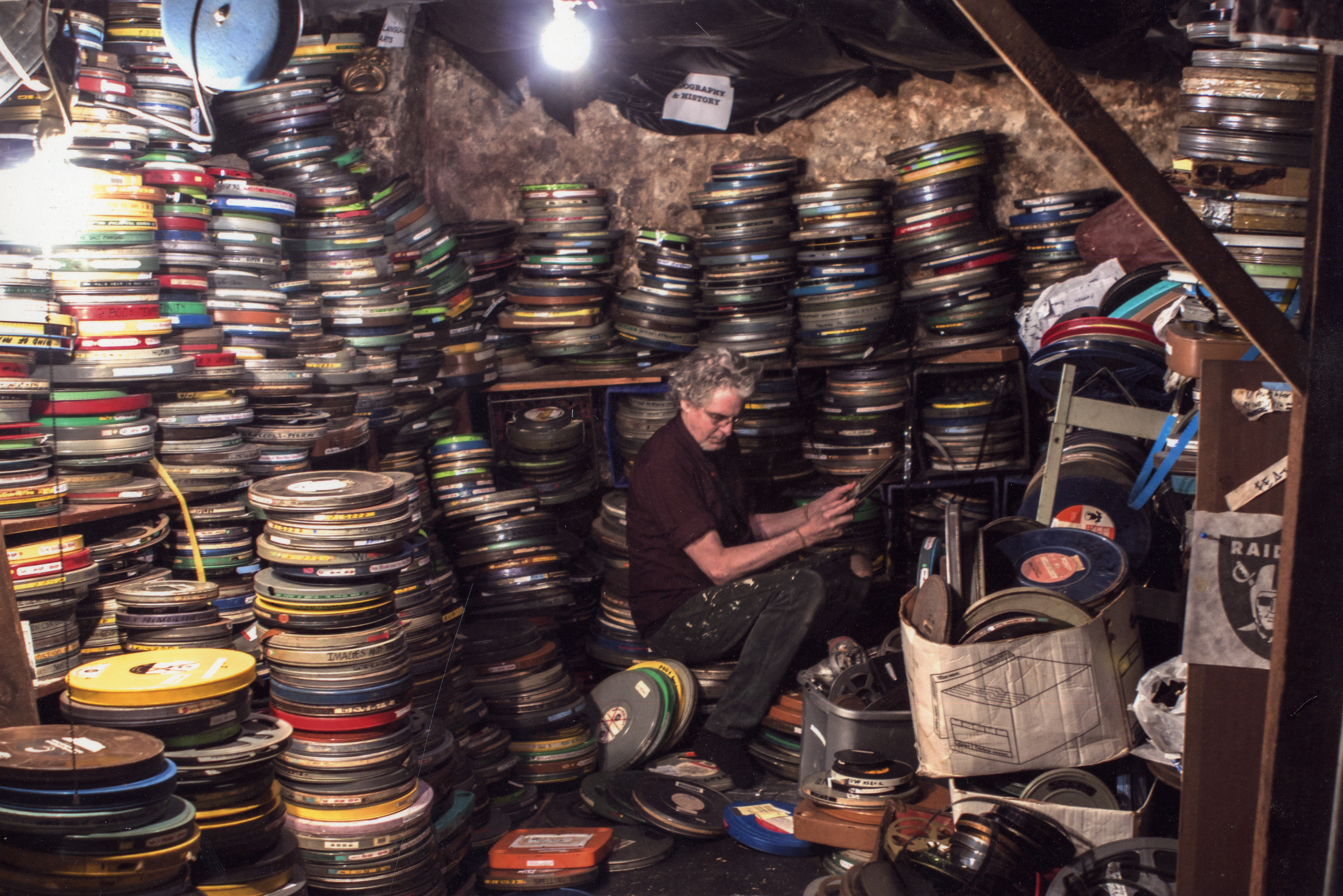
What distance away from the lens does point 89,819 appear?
2355mm

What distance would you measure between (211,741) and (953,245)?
470 centimetres

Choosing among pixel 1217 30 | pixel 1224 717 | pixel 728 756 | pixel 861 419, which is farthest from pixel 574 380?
pixel 1224 717

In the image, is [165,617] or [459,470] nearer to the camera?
[165,617]

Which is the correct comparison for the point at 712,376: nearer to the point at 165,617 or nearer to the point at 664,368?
the point at 664,368

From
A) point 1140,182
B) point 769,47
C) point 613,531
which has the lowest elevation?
point 613,531

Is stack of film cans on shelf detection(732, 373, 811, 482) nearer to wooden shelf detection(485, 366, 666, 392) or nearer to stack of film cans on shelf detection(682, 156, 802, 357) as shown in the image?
stack of film cans on shelf detection(682, 156, 802, 357)

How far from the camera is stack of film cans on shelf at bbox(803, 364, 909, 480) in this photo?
252 inches

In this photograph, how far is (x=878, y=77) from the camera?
677 cm

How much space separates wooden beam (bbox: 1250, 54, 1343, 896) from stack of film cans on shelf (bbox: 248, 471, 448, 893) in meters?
2.63

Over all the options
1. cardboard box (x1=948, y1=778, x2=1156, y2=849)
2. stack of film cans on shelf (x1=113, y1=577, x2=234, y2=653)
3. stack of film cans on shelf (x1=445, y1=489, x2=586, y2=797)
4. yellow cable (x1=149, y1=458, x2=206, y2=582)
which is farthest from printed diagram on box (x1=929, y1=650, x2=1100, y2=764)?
yellow cable (x1=149, y1=458, x2=206, y2=582)

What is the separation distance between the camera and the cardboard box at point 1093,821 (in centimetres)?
337

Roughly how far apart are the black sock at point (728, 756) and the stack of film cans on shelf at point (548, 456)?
202 centimetres

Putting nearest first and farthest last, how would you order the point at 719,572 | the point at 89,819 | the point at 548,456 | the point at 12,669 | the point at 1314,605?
the point at 1314,605 → the point at 89,819 → the point at 12,669 → the point at 719,572 → the point at 548,456

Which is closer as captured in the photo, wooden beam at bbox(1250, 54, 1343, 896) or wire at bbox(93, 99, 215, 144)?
wooden beam at bbox(1250, 54, 1343, 896)
